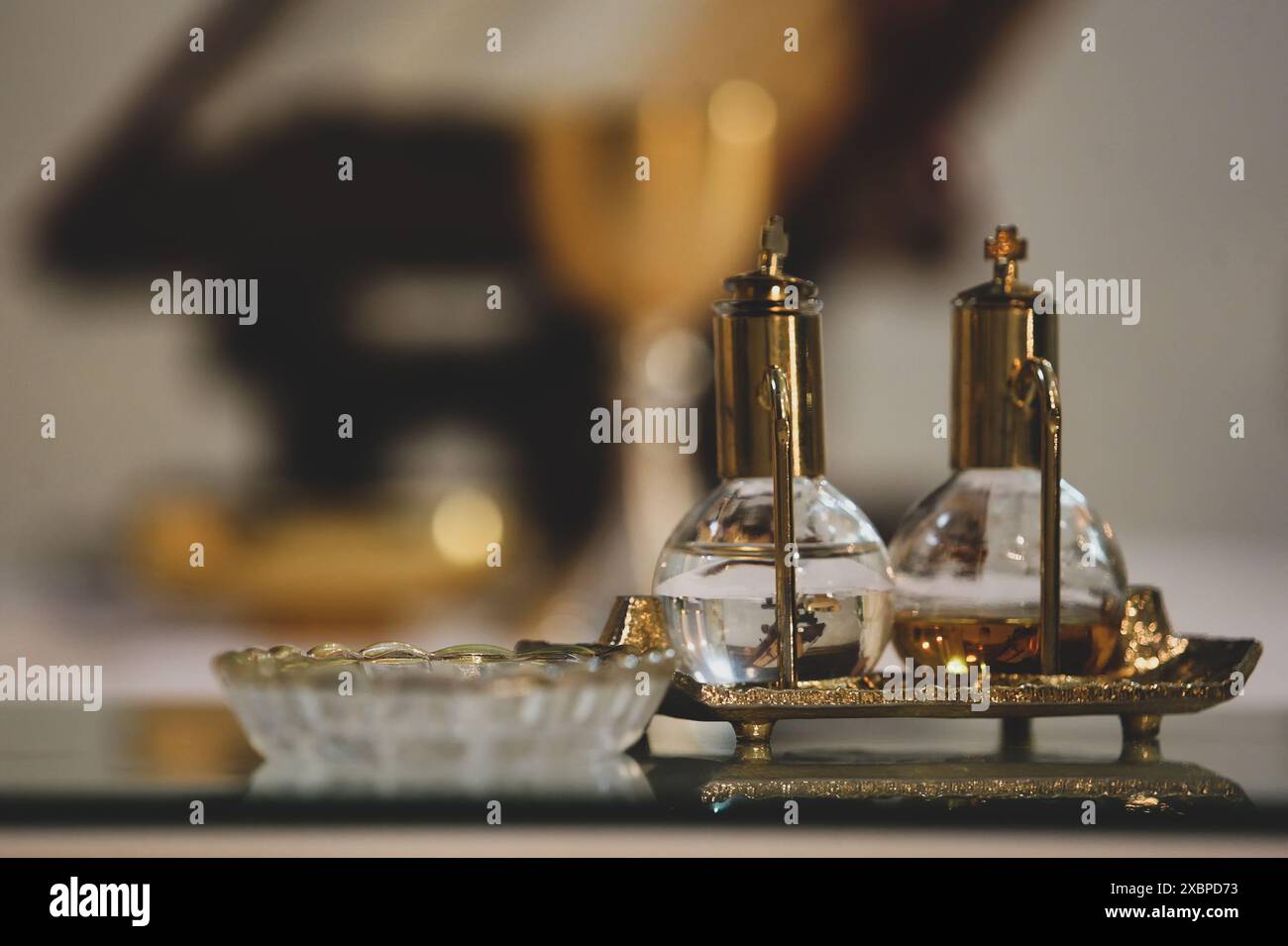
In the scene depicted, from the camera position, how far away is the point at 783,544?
441 mm

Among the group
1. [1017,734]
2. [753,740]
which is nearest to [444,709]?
[753,740]

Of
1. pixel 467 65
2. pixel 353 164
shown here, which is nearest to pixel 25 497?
pixel 353 164

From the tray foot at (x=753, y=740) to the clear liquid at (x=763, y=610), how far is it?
17 millimetres

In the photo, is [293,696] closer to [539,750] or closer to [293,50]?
[539,750]

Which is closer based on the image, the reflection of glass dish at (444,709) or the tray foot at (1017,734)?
the reflection of glass dish at (444,709)

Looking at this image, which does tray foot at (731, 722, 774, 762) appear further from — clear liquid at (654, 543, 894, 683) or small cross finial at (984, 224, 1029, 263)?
small cross finial at (984, 224, 1029, 263)

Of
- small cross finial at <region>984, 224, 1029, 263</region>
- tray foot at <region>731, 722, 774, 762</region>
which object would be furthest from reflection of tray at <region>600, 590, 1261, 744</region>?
small cross finial at <region>984, 224, 1029, 263</region>

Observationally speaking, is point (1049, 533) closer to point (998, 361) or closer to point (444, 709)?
point (998, 361)

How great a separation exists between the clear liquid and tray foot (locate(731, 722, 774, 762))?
0.06 ft

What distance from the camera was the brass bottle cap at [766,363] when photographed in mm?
472

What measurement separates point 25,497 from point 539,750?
0.97 metres

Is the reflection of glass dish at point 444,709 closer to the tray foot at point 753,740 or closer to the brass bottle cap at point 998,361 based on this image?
the tray foot at point 753,740

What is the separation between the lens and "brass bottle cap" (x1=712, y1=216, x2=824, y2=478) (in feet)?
1.55

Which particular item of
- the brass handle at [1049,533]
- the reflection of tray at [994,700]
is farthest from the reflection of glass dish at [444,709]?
the brass handle at [1049,533]
